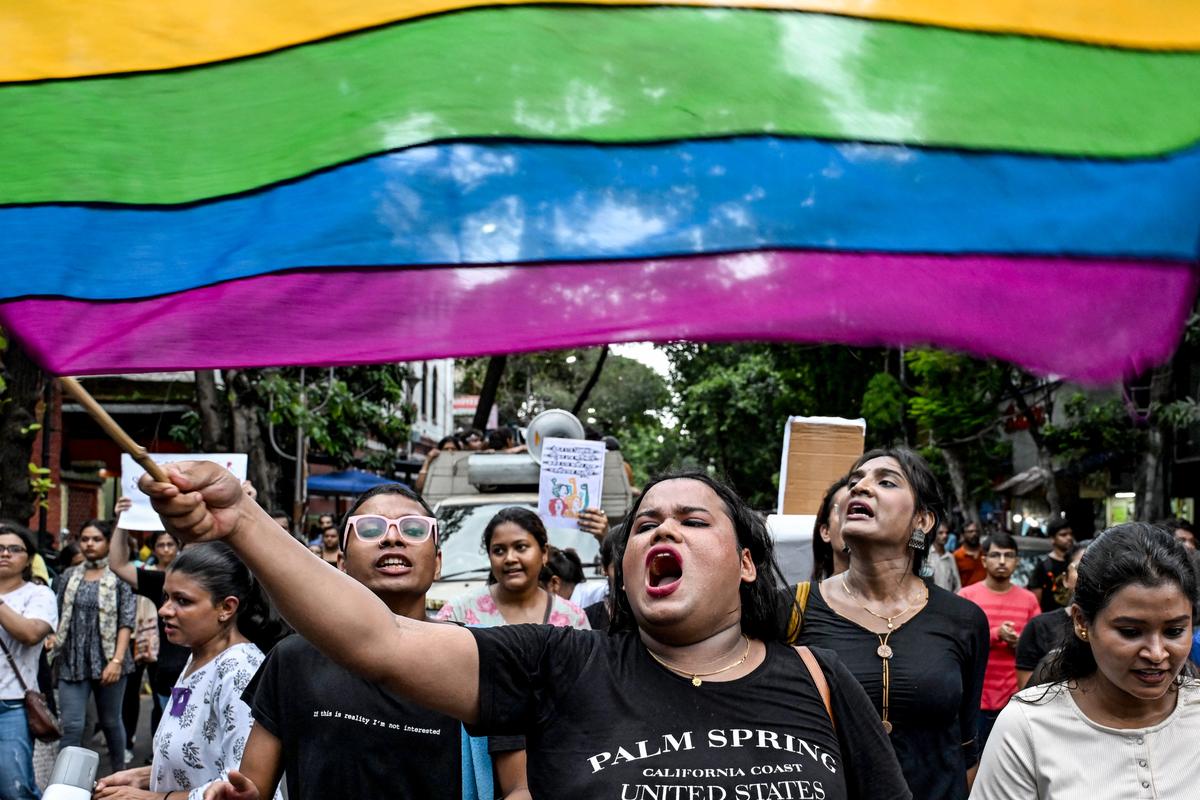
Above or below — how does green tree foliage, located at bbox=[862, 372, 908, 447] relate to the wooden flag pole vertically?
above

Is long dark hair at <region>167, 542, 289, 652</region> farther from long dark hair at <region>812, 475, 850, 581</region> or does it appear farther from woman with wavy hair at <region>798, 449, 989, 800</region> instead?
long dark hair at <region>812, 475, 850, 581</region>

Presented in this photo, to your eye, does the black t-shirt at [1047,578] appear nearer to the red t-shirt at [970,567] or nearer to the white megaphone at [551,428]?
the red t-shirt at [970,567]

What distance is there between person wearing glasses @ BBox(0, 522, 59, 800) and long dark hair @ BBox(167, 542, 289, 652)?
335cm

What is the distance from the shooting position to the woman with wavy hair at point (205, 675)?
13.3ft

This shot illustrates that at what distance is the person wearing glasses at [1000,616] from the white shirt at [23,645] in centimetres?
548

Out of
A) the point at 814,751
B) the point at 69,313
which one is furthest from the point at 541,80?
the point at 814,751

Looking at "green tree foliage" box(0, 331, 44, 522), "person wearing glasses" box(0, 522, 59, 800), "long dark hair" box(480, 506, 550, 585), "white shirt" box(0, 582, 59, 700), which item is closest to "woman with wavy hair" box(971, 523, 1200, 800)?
"long dark hair" box(480, 506, 550, 585)

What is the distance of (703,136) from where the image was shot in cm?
285

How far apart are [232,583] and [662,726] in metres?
2.29

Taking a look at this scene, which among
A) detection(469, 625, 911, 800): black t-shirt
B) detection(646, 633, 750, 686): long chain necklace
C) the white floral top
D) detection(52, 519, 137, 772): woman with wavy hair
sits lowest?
detection(52, 519, 137, 772): woman with wavy hair

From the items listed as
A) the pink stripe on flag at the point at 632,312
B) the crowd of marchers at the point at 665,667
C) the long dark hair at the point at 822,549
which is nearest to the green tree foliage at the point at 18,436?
the crowd of marchers at the point at 665,667

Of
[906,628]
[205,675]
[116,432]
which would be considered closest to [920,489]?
[906,628]

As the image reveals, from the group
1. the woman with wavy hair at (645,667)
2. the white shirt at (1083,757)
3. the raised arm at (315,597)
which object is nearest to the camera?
the raised arm at (315,597)

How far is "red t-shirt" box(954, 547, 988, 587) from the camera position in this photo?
1421 centimetres
